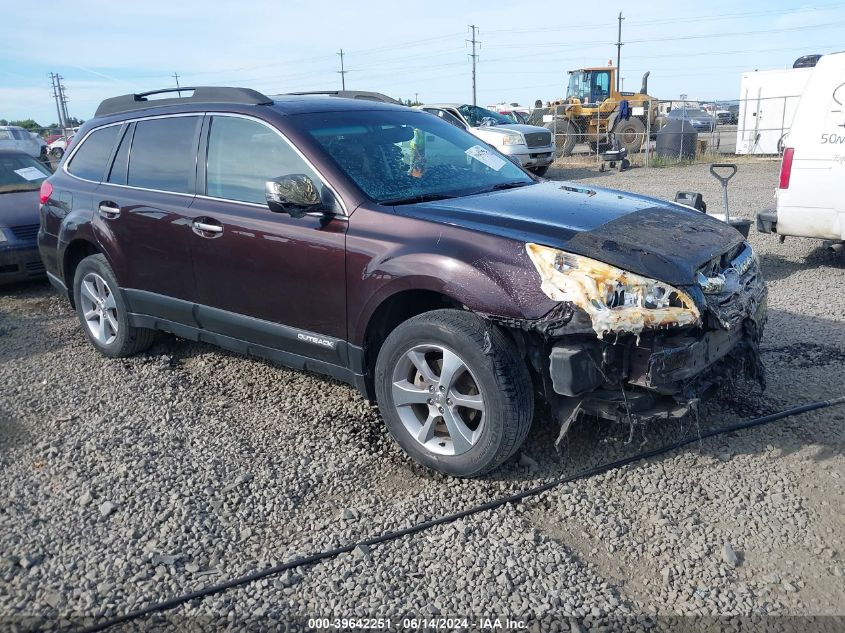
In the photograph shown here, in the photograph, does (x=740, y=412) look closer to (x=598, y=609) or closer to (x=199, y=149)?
(x=598, y=609)

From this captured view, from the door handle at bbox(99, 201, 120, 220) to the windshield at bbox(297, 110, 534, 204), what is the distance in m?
1.67

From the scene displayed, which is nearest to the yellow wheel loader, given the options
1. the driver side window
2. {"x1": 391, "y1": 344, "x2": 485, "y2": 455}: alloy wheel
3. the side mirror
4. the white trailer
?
the white trailer

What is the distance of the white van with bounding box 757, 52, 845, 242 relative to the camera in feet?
22.6

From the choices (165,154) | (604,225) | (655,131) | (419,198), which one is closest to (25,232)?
(165,154)

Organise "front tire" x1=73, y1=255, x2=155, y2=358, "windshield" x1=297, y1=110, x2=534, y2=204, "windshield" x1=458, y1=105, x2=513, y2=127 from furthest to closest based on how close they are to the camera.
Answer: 1. "windshield" x1=458, y1=105, x2=513, y2=127
2. "front tire" x1=73, y1=255, x2=155, y2=358
3. "windshield" x1=297, y1=110, x2=534, y2=204

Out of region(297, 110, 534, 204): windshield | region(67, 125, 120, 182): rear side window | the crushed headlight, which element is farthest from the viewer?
region(67, 125, 120, 182): rear side window

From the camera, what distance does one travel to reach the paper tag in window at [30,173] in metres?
8.68

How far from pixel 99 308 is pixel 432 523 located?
11.5ft

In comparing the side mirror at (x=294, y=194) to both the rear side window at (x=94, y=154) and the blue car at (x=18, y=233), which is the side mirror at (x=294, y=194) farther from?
the blue car at (x=18, y=233)

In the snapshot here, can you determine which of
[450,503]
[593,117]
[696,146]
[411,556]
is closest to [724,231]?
[450,503]

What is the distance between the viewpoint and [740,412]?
4.07 metres

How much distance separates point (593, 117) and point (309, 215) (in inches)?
925

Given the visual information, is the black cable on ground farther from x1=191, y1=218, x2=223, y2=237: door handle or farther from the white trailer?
the white trailer

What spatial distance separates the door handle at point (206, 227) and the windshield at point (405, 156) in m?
0.79
